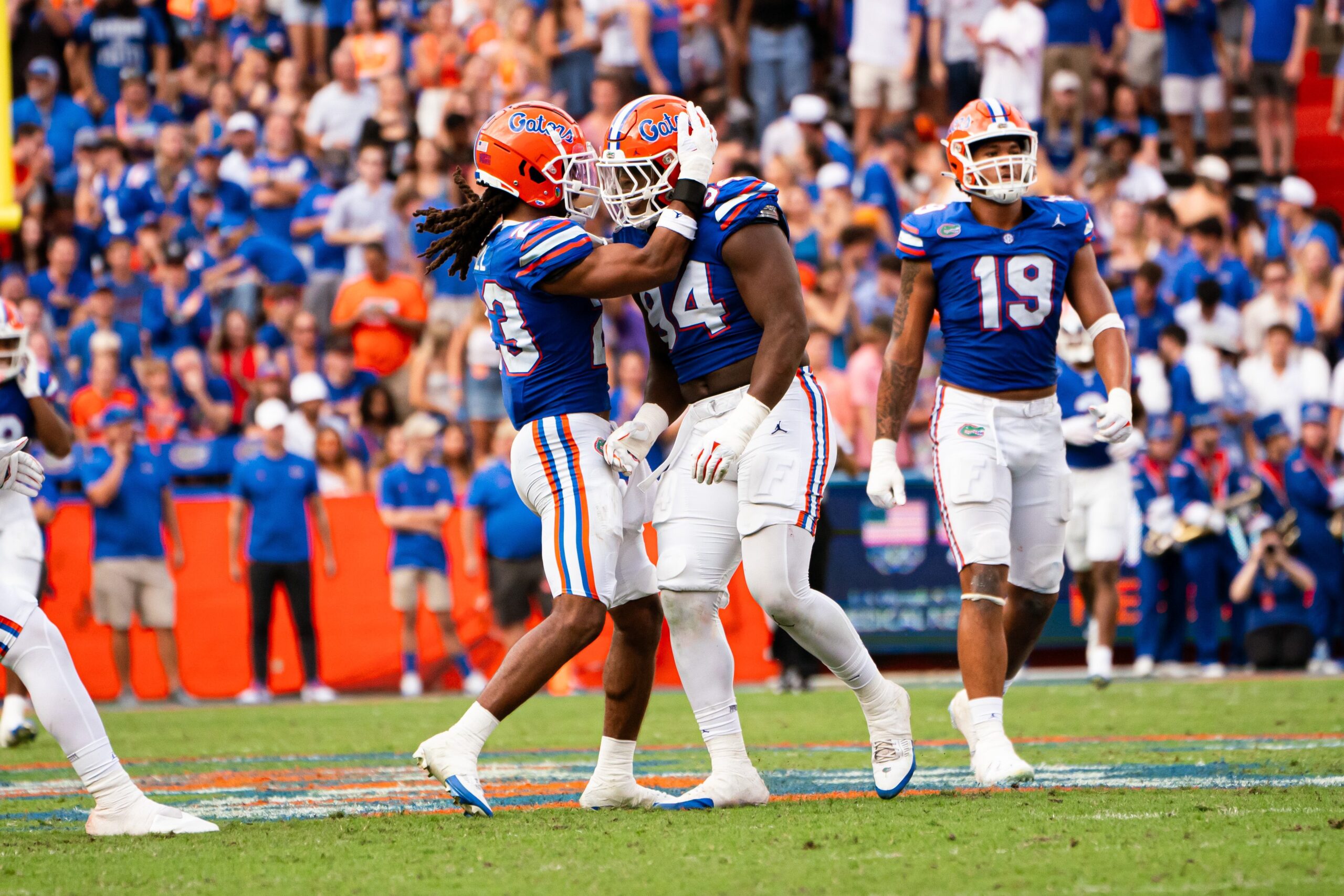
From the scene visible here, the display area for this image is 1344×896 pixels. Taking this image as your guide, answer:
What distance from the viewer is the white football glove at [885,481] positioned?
5.73 meters

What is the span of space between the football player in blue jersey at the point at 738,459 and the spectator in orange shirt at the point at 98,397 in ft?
24.0

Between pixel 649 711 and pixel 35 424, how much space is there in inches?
147

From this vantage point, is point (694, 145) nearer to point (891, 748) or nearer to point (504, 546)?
point (891, 748)

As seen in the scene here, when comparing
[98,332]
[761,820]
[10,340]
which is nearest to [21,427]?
[10,340]

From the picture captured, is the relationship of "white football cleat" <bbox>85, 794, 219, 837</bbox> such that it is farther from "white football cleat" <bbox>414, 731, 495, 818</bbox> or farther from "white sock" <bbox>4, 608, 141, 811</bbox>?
"white football cleat" <bbox>414, 731, 495, 818</bbox>

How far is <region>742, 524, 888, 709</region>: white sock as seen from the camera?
16.7 ft

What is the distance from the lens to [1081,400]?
10.2m

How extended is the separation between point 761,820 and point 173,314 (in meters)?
9.71

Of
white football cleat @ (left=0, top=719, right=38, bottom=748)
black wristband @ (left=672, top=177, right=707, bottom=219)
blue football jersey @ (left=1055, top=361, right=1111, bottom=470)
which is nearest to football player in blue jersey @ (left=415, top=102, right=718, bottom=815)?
black wristband @ (left=672, top=177, right=707, bottom=219)

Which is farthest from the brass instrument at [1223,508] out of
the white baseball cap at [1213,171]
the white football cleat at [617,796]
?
the white football cleat at [617,796]

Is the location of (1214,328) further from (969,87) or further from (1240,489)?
(969,87)

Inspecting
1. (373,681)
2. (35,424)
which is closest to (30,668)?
(35,424)

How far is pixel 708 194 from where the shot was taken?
5.25m

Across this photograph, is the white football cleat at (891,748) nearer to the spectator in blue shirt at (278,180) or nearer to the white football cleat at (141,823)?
the white football cleat at (141,823)
